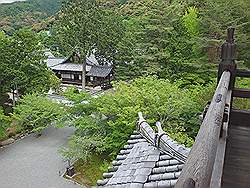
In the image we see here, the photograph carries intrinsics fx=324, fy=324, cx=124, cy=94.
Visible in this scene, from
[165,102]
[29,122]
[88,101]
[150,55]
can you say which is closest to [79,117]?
[88,101]

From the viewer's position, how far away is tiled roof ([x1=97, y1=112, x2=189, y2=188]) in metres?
2.51

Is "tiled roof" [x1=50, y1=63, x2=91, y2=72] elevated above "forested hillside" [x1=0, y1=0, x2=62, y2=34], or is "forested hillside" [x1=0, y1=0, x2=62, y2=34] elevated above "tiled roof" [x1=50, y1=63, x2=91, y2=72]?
"forested hillside" [x1=0, y1=0, x2=62, y2=34]

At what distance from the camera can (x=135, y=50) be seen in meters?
17.1

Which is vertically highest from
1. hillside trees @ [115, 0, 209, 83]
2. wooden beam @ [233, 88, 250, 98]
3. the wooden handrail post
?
the wooden handrail post

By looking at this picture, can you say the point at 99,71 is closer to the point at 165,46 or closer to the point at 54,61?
the point at 54,61

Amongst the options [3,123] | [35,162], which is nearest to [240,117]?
[35,162]

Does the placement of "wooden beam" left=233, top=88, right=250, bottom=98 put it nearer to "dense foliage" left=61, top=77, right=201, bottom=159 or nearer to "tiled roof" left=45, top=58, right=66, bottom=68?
"dense foliage" left=61, top=77, right=201, bottom=159

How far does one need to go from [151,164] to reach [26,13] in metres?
55.3

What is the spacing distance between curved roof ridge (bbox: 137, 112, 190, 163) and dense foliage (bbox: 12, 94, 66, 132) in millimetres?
9261

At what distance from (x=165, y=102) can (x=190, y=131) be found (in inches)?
53.7

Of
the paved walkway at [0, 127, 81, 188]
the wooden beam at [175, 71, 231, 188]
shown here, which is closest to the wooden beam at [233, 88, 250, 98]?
the wooden beam at [175, 71, 231, 188]

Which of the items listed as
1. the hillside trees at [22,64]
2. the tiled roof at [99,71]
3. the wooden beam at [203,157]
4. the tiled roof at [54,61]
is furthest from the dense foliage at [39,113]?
the tiled roof at [54,61]

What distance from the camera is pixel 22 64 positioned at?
14680mm

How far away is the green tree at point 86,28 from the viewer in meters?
19.2
